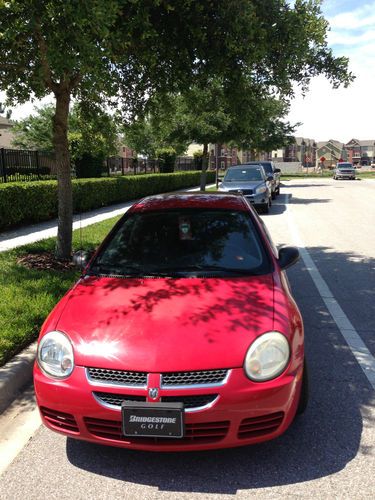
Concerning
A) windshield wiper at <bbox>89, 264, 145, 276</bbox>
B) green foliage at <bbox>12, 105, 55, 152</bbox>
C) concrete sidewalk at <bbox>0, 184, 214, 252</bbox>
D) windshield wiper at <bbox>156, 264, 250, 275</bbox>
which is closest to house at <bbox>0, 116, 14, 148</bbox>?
green foliage at <bbox>12, 105, 55, 152</bbox>

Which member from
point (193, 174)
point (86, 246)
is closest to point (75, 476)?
point (86, 246)

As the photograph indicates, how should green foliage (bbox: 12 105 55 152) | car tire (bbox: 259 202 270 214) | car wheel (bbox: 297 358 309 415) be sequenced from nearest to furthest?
car wheel (bbox: 297 358 309 415)
car tire (bbox: 259 202 270 214)
green foliage (bbox: 12 105 55 152)

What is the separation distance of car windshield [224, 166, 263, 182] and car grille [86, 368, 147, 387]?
1484cm

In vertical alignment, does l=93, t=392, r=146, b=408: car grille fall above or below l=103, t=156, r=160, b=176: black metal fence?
below

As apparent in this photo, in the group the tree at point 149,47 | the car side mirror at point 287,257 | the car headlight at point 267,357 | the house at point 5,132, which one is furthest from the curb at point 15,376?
the house at point 5,132

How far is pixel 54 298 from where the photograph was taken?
5.56m

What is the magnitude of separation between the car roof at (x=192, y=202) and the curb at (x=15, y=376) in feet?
5.46

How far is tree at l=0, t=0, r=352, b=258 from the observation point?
4.35 metres

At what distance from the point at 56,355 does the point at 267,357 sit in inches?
50.2

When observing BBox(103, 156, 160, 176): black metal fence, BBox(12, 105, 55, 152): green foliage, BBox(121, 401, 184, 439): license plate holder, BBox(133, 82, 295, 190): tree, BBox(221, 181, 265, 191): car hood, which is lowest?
BBox(121, 401, 184, 439): license plate holder

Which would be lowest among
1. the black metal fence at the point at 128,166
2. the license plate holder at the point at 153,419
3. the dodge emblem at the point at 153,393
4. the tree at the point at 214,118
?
the license plate holder at the point at 153,419

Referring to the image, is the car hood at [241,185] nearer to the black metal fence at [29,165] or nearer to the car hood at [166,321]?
the black metal fence at [29,165]

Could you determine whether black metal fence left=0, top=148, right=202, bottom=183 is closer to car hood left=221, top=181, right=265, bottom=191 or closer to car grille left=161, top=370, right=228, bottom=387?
car hood left=221, top=181, right=265, bottom=191

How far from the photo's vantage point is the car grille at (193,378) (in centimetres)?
257
